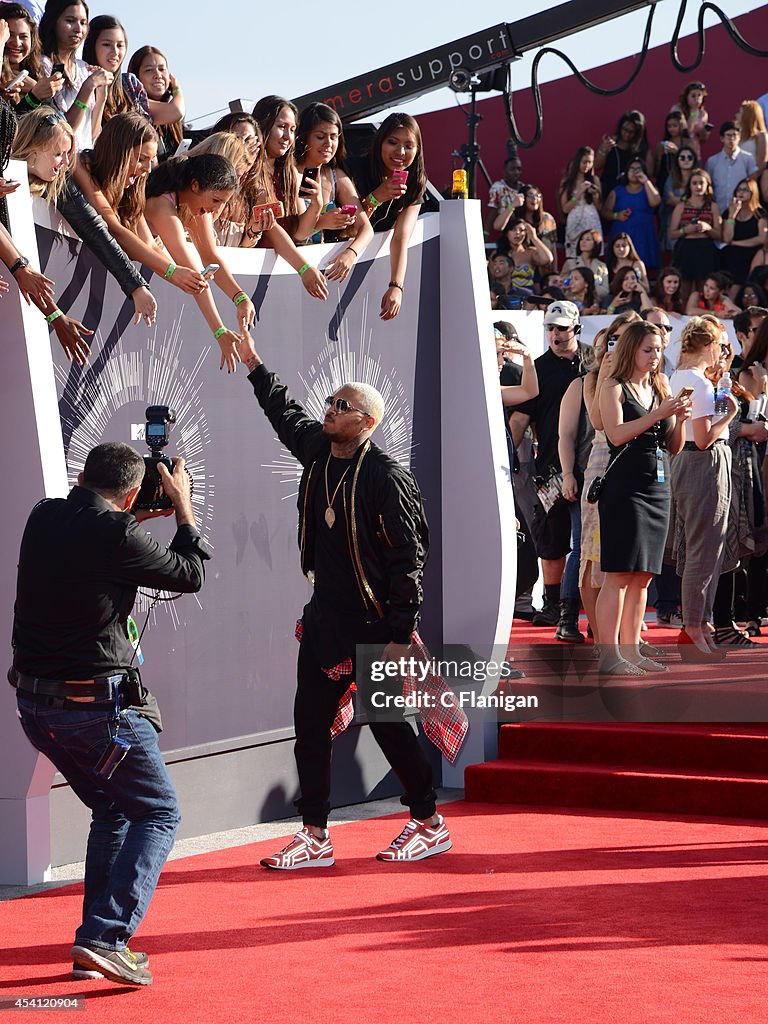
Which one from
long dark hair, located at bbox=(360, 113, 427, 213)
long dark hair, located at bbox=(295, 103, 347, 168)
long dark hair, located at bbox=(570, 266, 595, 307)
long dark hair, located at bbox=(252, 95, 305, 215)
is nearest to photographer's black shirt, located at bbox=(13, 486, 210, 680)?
long dark hair, located at bbox=(252, 95, 305, 215)

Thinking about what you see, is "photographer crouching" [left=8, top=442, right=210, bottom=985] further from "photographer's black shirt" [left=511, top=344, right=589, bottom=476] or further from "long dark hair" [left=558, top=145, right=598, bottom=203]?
"long dark hair" [left=558, top=145, right=598, bottom=203]

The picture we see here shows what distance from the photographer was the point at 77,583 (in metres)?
3.92

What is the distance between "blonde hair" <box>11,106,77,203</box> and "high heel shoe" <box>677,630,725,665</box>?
3.94m

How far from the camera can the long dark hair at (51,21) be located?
5938 mm

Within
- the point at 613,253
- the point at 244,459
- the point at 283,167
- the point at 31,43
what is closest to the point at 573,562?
the point at 244,459

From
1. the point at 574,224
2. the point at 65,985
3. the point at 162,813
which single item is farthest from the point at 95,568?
the point at 574,224

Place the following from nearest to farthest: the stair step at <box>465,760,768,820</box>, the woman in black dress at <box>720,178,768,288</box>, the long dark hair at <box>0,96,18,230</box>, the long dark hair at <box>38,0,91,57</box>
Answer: the long dark hair at <box>0,96,18,230</box> < the long dark hair at <box>38,0,91,57</box> < the stair step at <box>465,760,768,820</box> < the woman in black dress at <box>720,178,768,288</box>

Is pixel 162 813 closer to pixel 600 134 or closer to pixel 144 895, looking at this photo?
pixel 144 895

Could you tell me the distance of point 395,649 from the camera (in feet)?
16.9

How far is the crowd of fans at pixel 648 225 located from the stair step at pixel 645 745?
528 cm

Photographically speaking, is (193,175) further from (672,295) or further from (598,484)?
(672,295)

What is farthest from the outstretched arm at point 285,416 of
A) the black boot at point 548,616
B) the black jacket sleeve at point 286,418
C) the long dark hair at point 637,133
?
the long dark hair at point 637,133

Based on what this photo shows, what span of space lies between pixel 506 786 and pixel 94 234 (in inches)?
118

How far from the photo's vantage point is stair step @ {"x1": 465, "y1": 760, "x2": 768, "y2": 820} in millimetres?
6059
